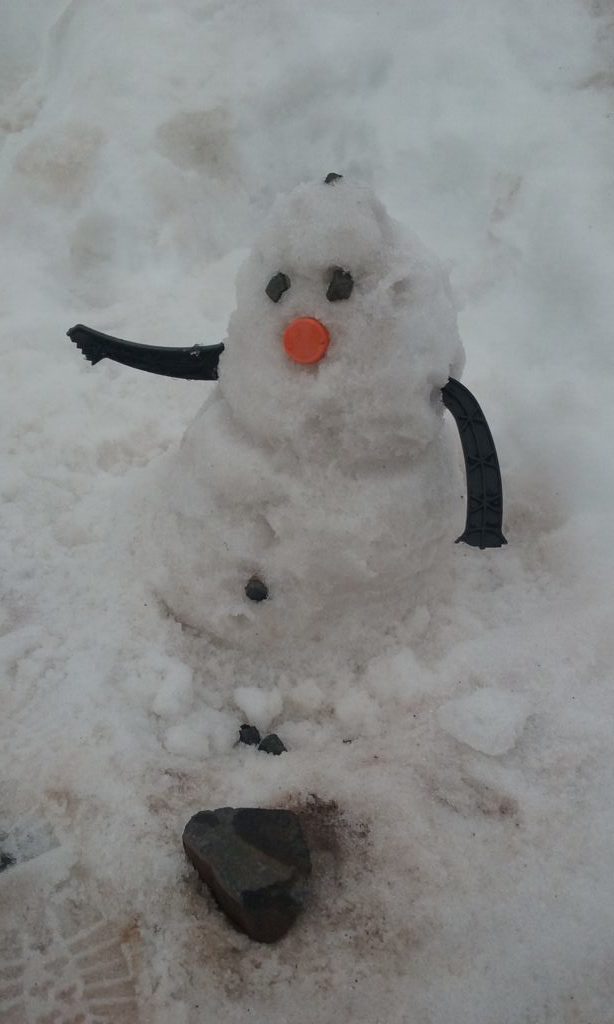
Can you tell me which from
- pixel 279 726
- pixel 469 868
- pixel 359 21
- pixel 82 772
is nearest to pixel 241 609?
pixel 279 726

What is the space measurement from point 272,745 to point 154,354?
0.82 meters

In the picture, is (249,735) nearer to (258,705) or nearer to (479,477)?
(258,705)

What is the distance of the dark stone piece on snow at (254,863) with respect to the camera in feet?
4.01

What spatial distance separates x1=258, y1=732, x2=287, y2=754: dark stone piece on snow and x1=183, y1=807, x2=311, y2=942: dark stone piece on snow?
20 cm

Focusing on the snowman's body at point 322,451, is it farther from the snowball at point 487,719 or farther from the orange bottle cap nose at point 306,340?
the snowball at point 487,719

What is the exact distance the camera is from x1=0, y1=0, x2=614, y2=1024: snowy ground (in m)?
1.24

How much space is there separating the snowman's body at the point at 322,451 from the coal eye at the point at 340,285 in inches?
0.5

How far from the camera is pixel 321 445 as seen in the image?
152cm

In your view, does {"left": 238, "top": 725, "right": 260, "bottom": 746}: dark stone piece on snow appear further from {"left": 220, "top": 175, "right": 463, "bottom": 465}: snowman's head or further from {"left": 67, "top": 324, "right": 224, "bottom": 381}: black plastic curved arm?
{"left": 67, "top": 324, "right": 224, "bottom": 381}: black plastic curved arm

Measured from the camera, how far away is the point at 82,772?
1429 millimetres

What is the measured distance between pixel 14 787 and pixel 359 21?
101 inches

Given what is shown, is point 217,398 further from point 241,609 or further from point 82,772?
point 82,772

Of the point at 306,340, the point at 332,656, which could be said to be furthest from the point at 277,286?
the point at 332,656

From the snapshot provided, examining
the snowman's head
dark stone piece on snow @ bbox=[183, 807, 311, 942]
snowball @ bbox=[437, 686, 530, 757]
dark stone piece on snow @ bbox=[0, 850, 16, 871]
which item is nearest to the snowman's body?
the snowman's head
